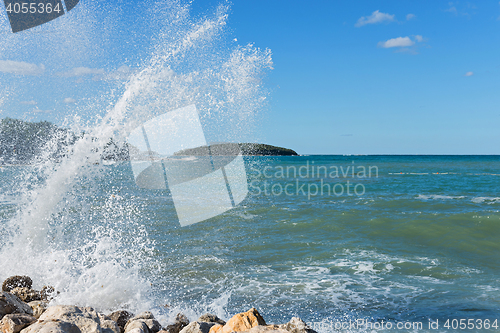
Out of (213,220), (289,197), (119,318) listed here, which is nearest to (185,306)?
(119,318)

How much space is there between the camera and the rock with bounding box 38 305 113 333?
13.5 feet

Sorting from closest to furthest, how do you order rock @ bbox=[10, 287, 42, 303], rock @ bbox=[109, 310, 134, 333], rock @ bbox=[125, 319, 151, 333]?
rock @ bbox=[125, 319, 151, 333] → rock @ bbox=[109, 310, 134, 333] → rock @ bbox=[10, 287, 42, 303]

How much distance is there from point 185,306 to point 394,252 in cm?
615

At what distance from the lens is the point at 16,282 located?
6.45m

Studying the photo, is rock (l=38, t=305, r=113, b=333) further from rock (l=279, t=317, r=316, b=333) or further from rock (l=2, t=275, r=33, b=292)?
rock (l=2, t=275, r=33, b=292)

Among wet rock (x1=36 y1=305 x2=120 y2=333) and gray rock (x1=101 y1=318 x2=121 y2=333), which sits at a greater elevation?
wet rock (x1=36 y1=305 x2=120 y2=333)

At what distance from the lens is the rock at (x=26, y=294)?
6066mm

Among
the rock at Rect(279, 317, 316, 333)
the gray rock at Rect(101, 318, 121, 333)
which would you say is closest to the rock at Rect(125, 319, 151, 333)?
the gray rock at Rect(101, 318, 121, 333)

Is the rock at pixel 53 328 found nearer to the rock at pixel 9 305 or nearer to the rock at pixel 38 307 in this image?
the rock at pixel 9 305

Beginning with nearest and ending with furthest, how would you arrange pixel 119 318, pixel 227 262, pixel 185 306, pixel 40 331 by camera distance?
pixel 40 331 → pixel 119 318 → pixel 185 306 → pixel 227 262

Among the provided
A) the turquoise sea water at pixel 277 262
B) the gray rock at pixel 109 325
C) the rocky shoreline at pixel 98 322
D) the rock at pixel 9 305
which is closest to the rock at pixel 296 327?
the rocky shoreline at pixel 98 322

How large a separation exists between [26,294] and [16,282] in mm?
542

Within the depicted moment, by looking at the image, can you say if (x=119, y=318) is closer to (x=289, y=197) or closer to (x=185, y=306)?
(x=185, y=306)

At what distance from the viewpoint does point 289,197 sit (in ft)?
68.4
